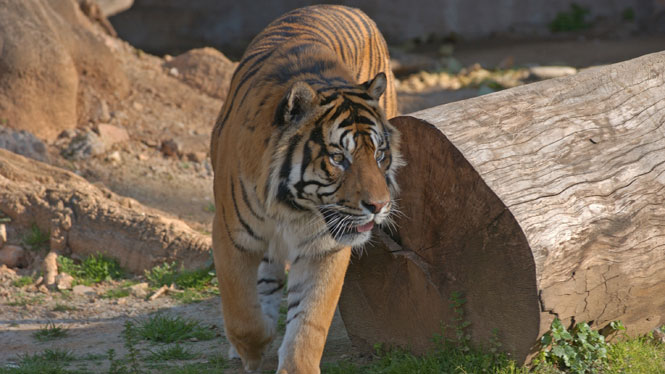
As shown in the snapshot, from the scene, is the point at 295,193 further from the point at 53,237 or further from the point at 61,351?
the point at 53,237

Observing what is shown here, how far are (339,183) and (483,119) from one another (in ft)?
2.16

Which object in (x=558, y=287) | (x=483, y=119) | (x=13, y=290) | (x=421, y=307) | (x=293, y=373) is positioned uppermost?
(x=483, y=119)

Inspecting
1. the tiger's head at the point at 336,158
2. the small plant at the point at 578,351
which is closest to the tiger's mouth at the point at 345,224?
the tiger's head at the point at 336,158

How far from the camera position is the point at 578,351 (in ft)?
10.5

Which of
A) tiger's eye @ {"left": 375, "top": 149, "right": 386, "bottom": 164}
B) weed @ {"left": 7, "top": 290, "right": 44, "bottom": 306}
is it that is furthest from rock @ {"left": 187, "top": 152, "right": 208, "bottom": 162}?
tiger's eye @ {"left": 375, "top": 149, "right": 386, "bottom": 164}

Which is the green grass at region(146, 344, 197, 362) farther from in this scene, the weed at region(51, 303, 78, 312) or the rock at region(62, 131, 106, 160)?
the rock at region(62, 131, 106, 160)

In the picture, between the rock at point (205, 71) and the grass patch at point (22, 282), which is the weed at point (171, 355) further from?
the rock at point (205, 71)

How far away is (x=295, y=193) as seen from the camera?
124 inches

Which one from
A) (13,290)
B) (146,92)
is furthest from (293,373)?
(146,92)

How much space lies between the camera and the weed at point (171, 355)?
3898 mm

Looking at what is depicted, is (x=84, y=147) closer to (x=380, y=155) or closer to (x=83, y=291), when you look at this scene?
(x=83, y=291)

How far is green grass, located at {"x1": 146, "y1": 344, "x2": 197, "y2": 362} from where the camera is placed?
3898 millimetres

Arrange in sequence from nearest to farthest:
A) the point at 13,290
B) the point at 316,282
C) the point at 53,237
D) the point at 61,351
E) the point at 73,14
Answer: the point at 316,282, the point at 61,351, the point at 13,290, the point at 53,237, the point at 73,14

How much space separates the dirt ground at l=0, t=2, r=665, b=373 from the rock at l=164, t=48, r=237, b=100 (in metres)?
0.06
